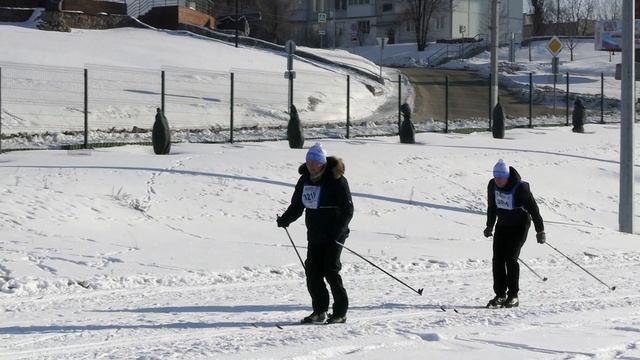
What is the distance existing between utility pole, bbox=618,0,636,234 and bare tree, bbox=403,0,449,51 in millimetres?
55938

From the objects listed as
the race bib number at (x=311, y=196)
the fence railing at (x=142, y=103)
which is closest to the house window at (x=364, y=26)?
the fence railing at (x=142, y=103)

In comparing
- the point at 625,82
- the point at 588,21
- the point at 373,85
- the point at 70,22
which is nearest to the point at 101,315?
the point at 625,82

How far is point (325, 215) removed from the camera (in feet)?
30.8

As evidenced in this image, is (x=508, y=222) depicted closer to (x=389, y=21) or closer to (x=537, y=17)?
(x=389, y=21)

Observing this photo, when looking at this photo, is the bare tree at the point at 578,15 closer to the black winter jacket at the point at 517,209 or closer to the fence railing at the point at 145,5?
the fence railing at the point at 145,5

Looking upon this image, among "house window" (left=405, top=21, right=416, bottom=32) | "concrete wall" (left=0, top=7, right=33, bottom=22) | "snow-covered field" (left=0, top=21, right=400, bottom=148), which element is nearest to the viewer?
"snow-covered field" (left=0, top=21, right=400, bottom=148)

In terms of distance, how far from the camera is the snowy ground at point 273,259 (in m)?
8.69

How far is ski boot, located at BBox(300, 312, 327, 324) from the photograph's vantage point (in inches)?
375

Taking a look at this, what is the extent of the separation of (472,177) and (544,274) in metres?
7.93

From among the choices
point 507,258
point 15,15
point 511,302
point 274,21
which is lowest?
point 511,302

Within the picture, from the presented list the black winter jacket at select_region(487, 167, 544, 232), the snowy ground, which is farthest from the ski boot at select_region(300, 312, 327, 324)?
the black winter jacket at select_region(487, 167, 544, 232)

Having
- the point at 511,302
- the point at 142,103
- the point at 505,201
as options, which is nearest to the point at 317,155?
the point at 505,201

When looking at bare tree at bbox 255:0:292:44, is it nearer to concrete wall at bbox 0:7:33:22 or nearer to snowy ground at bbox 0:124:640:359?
concrete wall at bbox 0:7:33:22

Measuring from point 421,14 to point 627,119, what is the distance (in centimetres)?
5815
